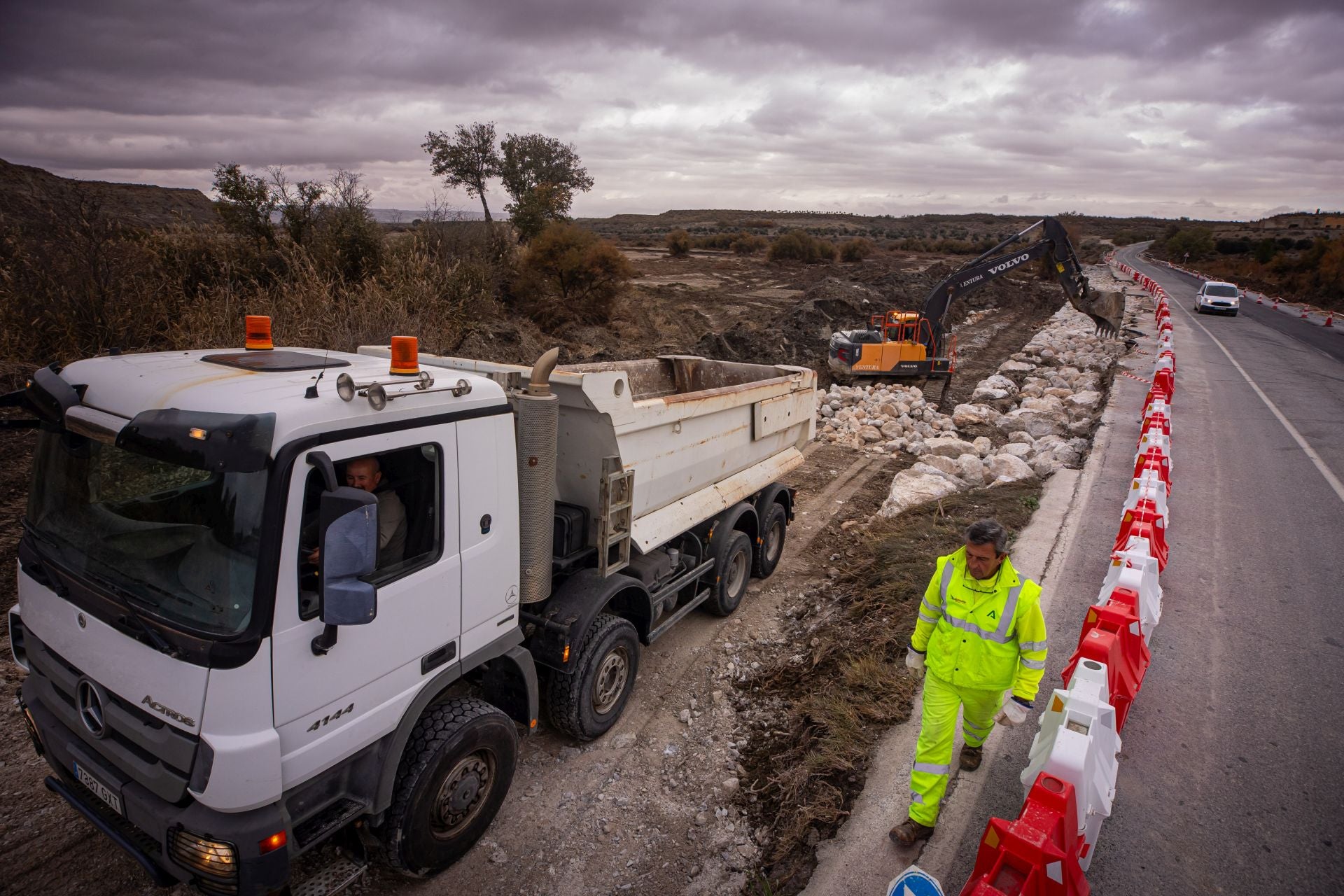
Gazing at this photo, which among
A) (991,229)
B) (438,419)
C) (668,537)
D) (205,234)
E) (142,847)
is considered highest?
(991,229)

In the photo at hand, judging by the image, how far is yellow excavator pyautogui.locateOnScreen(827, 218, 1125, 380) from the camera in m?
14.4

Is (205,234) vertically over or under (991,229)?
under

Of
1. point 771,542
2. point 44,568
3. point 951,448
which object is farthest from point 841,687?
point 951,448

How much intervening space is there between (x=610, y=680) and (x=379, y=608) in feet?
6.84

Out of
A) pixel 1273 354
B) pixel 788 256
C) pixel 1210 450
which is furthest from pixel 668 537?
pixel 788 256

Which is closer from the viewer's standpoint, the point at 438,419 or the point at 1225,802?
the point at 438,419

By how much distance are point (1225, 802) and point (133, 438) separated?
5421mm

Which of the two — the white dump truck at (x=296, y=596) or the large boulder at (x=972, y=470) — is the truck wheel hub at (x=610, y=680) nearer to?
the white dump truck at (x=296, y=596)

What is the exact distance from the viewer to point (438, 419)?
123 inches

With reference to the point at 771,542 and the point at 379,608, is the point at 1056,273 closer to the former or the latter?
the point at 771,542

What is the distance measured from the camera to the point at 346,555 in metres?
2.42

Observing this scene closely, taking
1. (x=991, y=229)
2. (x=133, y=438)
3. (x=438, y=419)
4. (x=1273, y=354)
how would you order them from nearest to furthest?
(x=133, y=438) → (x=438, y=419) → (x=1273, y=354) → (x=991, y=229)

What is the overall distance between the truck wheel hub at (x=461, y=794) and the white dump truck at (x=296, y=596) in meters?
0.02

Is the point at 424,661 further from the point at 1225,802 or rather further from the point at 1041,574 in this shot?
the point at 1041,574
